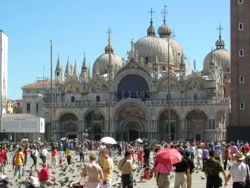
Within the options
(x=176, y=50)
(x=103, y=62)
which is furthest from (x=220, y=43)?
(x=103, y=62)

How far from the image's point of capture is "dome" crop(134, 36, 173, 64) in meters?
104

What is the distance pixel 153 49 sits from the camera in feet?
344

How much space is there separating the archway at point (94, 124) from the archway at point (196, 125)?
12.3 m

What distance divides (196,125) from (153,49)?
18.8 m

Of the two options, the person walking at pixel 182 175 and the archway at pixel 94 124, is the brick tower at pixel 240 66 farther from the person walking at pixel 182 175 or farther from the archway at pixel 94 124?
the person walking at pixel 182 175

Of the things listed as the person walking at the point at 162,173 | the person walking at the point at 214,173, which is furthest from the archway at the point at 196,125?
the person walking at the point at 214,173

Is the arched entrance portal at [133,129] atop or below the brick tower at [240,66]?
below

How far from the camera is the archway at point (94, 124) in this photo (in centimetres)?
9456

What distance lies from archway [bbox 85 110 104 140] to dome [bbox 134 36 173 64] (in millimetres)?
13975

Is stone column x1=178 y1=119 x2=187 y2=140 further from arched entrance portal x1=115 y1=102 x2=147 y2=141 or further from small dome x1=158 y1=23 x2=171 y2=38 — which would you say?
small dome x1=158 y1=23 x2=171 y2=38

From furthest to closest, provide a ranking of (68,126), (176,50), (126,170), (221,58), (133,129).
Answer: (221,58) < (176,50) < (68,126) < (133,129) < (126,170)

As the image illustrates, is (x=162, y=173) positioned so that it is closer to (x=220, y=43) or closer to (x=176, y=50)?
(x=176, y=50)

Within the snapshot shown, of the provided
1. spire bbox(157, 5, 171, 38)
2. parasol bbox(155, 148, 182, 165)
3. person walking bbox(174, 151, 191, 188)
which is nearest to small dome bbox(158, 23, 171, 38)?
spire bbox(157, 5, 171, 38)

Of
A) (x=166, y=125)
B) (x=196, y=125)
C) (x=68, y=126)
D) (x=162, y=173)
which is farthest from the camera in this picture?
(x=68, y=126)
